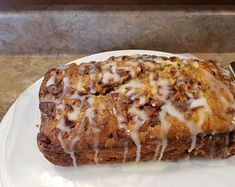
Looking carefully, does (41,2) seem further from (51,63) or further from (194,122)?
(194,122)

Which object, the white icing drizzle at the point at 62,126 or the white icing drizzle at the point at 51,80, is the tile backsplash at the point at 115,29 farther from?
the white icing drizzle at the point at 62,126

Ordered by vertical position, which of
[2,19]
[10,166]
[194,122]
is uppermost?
[2,19]

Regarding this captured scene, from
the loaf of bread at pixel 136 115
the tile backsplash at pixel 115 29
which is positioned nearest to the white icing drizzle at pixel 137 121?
the loaf of bread at pixel 136 115

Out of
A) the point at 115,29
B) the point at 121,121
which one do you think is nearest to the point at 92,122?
the point at 121,121

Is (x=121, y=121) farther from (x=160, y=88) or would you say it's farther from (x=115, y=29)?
(x=115, y=29)

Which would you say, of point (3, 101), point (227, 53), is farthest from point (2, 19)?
point (227, 53)

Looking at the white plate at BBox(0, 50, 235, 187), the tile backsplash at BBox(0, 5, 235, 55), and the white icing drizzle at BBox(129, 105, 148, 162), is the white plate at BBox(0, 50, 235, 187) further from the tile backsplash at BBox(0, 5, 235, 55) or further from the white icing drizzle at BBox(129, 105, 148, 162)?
the tile backsplash at BBox(0, 5, 235, 55)
